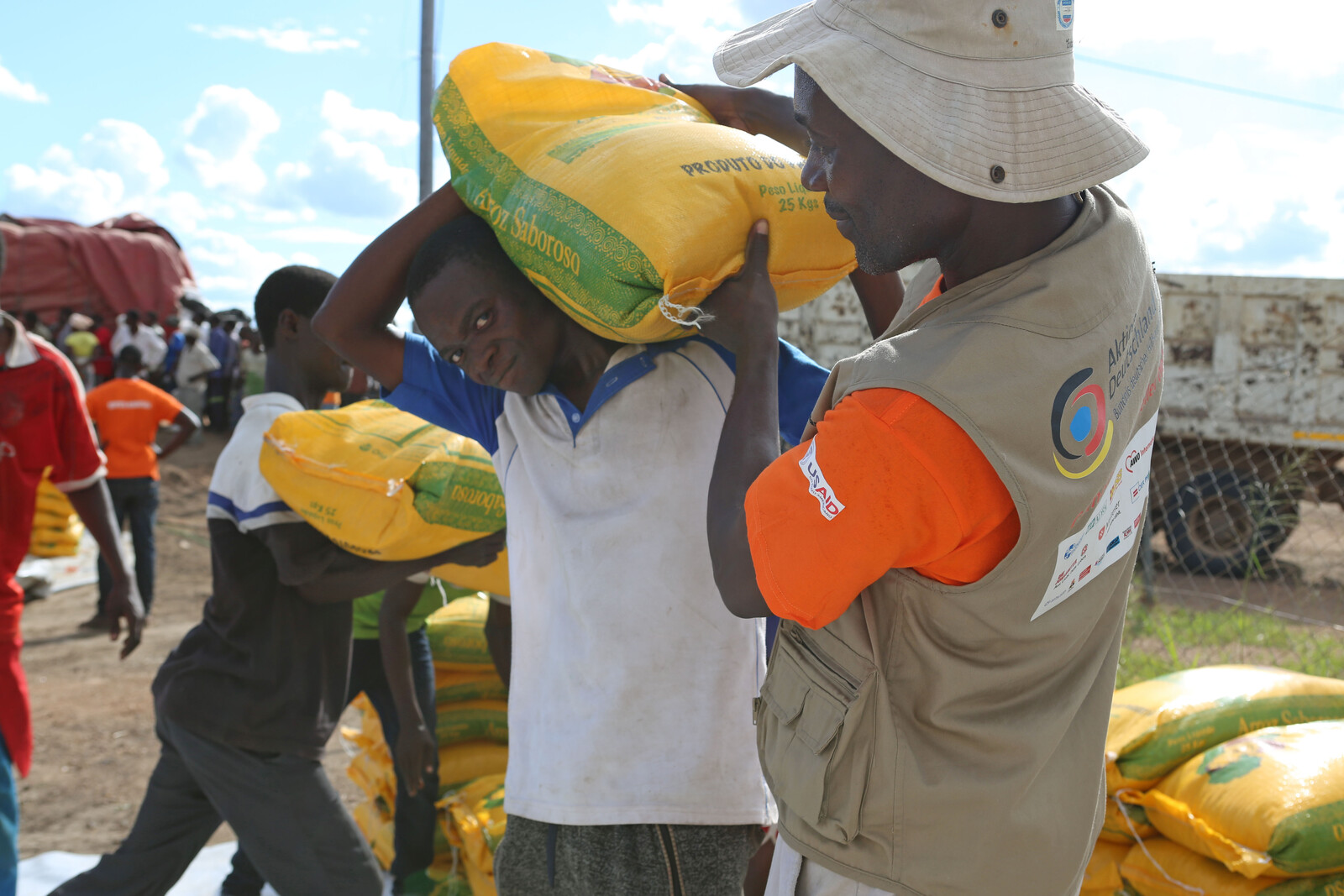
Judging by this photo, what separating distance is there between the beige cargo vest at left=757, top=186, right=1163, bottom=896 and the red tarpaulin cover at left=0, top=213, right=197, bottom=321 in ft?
62.5

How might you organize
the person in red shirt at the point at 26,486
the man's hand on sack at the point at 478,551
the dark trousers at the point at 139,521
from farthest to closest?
the dark trousers at the point at 139,521, the person in red shirt at the point at 26,486, the man's hand on sack at the point at 478,551

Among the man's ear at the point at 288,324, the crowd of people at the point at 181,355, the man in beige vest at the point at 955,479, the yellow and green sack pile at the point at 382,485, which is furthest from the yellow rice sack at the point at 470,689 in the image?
the crowd of people at the point at 181,355

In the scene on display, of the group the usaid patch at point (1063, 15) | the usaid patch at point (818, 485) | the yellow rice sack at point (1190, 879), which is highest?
the usaid patch at point (1063, 15)

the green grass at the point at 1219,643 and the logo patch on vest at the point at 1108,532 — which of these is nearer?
the logo patch on vest at the point at 1108,532

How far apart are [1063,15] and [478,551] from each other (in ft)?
6.25

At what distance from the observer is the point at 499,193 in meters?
1.70

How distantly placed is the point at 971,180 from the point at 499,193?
91 centimetres

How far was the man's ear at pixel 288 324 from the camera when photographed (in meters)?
2.76

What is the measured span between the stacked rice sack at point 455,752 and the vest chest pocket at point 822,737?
83.6 inches

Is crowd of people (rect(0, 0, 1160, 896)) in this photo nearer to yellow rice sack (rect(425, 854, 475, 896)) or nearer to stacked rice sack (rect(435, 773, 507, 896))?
stacked rice sack (rect(435, 773, 507, 896))

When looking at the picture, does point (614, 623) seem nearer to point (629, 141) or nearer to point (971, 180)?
point (629, 141)

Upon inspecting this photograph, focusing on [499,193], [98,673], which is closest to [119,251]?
[98,673]

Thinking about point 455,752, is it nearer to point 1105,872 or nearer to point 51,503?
point 1105,872

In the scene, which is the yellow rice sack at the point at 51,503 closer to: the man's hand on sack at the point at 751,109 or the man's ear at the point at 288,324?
the man's ear at the point at 288,324
